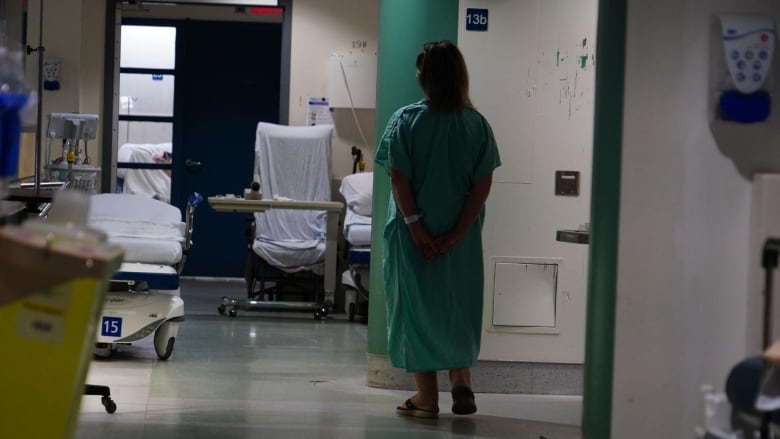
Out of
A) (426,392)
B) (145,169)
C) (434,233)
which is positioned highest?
(145,169)

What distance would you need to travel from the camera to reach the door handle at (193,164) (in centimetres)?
1040

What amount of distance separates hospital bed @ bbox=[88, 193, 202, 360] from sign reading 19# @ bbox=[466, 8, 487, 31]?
1836mm

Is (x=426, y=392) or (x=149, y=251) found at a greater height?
(x=149, y=251)

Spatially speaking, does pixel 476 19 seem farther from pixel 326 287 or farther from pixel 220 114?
pixel 220 114

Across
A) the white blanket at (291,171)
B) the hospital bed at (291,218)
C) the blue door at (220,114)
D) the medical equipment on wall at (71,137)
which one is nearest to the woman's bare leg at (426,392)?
the medical equipment on wall at (71,137)

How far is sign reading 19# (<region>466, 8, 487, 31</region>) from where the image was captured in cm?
476

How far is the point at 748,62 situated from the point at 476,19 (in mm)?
2103

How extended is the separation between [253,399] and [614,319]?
201 centimetres

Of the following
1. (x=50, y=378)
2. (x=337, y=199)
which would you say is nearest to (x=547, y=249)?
(x=50, y=378)

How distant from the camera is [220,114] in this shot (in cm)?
1057

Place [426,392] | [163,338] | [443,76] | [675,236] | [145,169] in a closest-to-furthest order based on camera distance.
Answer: [675,236]
[443,76]
[426,392]
[163,338]
[145,169]

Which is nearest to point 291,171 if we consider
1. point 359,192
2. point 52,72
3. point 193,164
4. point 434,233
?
point 359,192

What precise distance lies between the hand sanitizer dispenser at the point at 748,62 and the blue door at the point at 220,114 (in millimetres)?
7935

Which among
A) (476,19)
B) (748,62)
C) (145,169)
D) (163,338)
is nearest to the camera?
(748,62)
